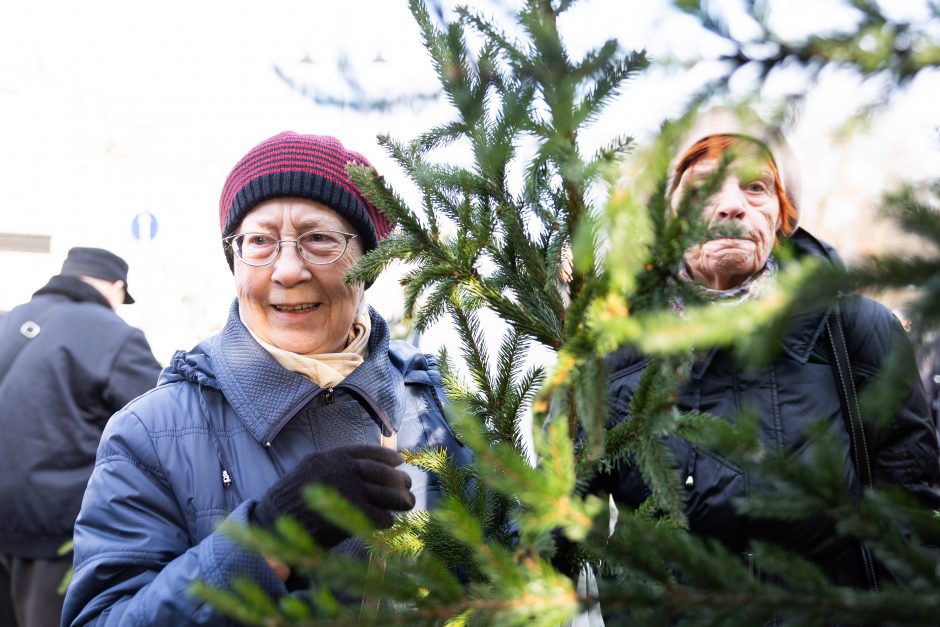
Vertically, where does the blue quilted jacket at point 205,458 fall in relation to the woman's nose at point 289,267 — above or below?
below

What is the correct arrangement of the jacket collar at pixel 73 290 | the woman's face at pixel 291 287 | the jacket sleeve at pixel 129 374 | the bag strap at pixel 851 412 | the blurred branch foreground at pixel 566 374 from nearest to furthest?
the blurred branch foreground at pixel 566 374, the bag strap at pixel 851 412, the woman's face at pixel 291 287, the jacket sleeve at pixel 129 374, the jacket collar at pixel 73 290

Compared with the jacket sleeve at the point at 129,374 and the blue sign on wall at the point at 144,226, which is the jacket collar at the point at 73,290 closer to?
the jacket sleeve at the point at 129,374

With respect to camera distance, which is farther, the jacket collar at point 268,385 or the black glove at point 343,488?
the jacket collar at point 268,385

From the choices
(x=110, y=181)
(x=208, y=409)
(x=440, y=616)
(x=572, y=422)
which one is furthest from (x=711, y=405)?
(x=110, y=181)

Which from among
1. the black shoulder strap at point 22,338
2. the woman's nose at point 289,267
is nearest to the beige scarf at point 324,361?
the woman's nose at point 289,267

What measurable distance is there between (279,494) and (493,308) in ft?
2.13

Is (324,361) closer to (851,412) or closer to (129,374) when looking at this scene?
(851,412)

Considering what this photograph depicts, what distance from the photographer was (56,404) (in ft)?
14.0

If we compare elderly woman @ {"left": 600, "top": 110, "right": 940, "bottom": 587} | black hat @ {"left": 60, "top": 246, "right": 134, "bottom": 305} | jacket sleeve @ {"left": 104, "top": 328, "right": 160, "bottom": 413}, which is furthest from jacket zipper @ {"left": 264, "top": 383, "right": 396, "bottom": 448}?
black hat @ {"left": 60, "top": 246, "right": 134, "bottom": 305}

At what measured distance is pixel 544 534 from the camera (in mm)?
1173

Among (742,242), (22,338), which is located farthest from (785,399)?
(22,338)

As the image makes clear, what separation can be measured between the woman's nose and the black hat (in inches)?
109

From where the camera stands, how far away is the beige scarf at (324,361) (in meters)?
2.38

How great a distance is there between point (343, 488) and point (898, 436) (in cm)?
147
